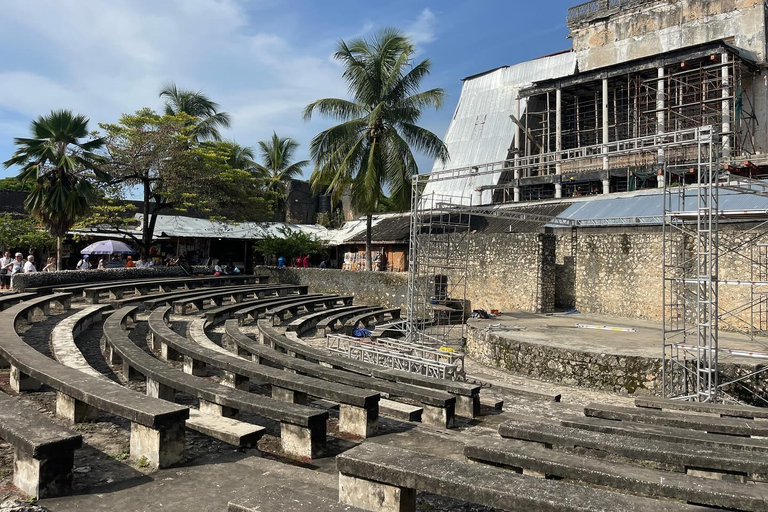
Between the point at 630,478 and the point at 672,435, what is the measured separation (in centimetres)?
177

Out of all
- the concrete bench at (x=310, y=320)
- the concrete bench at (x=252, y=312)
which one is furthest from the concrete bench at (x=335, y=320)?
the concrete bench at (x=252, y=312)

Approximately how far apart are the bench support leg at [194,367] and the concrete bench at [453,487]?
4281 mm

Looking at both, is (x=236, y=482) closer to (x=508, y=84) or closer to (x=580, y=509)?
(x=580, y=509)

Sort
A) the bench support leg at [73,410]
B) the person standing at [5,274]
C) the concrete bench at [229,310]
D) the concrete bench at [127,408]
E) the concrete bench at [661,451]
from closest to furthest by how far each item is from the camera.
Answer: the concrete bench at [661,451] < the concrete bench at [127,408] < the bench support leg at [73,410] < the concrete bench at [229,310] < the person standing at [5,274]

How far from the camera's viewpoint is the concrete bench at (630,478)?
2377 mm

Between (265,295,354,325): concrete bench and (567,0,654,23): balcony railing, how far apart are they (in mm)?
20941

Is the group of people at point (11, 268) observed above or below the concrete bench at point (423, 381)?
above

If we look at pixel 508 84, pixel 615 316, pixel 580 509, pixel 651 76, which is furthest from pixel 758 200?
pixel 508 84

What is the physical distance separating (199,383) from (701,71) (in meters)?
23.6

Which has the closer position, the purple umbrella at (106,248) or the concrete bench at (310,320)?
the concrete bench at (310,320)

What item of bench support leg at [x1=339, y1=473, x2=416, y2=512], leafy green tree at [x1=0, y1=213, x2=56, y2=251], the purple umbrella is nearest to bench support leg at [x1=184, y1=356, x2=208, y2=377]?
bench support leg at [x1=339, y1=473, x2=416, y2=512]

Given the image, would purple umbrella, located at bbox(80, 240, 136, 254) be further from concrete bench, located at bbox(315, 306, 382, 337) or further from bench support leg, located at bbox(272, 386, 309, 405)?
bench support leg, located at bbox(272, 386, 309, 405)

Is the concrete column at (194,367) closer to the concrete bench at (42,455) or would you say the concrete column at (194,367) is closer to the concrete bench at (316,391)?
the concrete bench at (316,391)

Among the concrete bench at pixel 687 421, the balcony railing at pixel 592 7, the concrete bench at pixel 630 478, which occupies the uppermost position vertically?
the balcony railing at pixel 592 7
